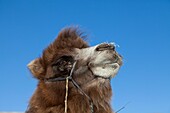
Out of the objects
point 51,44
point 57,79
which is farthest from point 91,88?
point 51,44

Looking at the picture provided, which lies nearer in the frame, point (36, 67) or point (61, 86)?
point (61, 86)

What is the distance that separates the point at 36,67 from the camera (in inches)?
273

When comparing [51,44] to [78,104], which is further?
[51,44]

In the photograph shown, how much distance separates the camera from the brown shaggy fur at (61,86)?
251 inches

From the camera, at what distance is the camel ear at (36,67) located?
6.85 meters

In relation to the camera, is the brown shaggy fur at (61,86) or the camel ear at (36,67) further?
the camel ear at (36,67)

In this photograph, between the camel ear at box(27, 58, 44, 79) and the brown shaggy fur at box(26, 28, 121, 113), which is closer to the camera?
the brown shaggy fur at box(26, 28, 121, 113)

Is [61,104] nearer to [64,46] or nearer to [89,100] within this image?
[89,100]

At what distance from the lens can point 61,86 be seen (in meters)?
6.52

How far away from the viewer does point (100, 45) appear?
21.2 feet

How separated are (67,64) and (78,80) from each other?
326 millimetres

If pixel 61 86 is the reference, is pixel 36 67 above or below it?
above

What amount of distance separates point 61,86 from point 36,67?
68cm

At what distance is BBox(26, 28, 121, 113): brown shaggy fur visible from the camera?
6.37m
